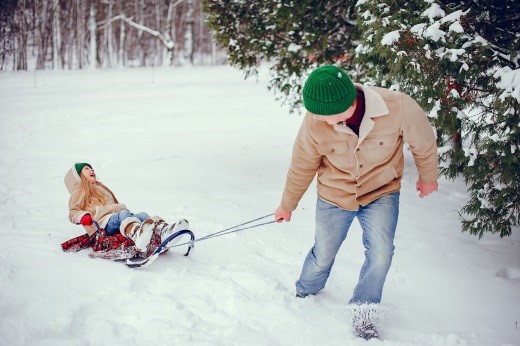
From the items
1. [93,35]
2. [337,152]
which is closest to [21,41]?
[93,35]

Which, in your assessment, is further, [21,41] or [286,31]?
[21,41]

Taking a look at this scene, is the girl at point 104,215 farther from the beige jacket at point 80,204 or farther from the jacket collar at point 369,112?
the jacket collar at point 369,112

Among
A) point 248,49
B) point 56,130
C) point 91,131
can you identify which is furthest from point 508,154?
point 56,130

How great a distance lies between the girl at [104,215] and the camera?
160 inches

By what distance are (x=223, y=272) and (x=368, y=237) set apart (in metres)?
1.46

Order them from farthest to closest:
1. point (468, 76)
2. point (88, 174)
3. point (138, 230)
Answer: point (88, 174), point (138, 230), point (468, 76)

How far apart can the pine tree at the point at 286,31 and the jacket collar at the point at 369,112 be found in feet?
12.1

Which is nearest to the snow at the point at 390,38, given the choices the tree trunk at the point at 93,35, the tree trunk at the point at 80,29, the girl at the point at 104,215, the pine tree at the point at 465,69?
the pine tree at the point at 465,69

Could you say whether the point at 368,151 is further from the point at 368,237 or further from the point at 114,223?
the point at 114,223

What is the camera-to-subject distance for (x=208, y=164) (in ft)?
26.7

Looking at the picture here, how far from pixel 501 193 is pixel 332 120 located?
209 cm

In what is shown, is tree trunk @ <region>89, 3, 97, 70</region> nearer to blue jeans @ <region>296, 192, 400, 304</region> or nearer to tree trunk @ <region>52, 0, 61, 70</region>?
tree trunk @ <region>52, 0, 61, 70</region>

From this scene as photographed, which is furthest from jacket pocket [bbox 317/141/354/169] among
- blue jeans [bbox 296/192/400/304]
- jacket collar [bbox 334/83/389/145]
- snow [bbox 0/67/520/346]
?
snow [bbox 0/67/520/346]

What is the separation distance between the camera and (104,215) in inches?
175
